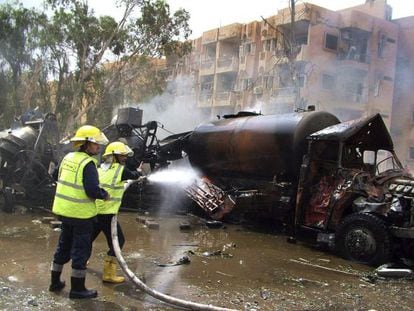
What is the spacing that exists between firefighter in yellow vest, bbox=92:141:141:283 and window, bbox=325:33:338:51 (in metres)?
28.7

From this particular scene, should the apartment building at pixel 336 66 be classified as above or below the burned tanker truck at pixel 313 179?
above

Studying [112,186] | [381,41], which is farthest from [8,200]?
[381,41]

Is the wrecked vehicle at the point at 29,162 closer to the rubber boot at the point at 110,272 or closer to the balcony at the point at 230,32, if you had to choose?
the rubber boot at the point at 110,272

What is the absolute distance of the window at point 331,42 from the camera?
3212 cm

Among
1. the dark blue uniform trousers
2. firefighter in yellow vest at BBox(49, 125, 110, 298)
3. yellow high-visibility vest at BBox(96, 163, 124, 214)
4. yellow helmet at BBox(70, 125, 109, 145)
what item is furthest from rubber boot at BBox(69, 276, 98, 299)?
yellow helmet at BBox(70, 125, 109, 145)

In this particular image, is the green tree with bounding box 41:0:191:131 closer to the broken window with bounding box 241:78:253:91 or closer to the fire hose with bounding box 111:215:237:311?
the broken window with bounding box 241:78:253:91

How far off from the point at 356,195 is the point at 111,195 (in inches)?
152

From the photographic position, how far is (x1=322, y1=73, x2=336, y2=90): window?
3160cm

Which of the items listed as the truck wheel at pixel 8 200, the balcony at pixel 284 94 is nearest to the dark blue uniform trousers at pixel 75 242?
the truck wheel at pixel 8 200

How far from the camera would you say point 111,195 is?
544 centimetres

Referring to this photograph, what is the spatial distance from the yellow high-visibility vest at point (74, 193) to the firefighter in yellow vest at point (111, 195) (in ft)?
1.85

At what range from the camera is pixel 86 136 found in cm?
486

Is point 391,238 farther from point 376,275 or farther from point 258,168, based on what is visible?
point 258,168

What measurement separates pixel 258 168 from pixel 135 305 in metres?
5.23
